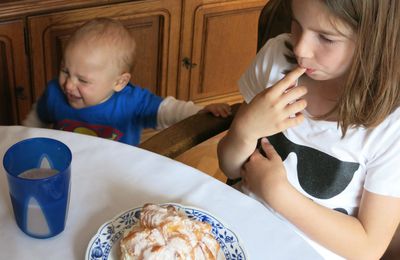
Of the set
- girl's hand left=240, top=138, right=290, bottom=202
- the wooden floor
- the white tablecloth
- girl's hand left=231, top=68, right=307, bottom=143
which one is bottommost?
the wooden floor

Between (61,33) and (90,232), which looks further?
(61,33)

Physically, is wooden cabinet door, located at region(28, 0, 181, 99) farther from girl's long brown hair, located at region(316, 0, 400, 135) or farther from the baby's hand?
girl's long brown hair, located at region(316, 0, 400, 135)

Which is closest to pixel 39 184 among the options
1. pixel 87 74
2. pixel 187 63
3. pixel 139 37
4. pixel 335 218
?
pixel 335 218

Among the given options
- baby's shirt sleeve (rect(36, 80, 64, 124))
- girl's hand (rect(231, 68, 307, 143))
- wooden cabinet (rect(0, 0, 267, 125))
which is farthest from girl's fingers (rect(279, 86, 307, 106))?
wooden cabinet (rect(0, 0, 267, 125))

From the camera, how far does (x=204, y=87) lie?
7.54 ft

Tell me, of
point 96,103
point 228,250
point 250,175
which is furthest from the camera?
point 96,103

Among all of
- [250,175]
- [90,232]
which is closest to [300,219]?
[250,175]

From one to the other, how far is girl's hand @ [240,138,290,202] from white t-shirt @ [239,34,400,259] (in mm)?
54

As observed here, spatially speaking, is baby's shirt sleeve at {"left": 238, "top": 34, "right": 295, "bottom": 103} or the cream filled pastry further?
baby's shirt sleeve at {"left": 238, "top": 34, "right": 295, "bottom": 103}

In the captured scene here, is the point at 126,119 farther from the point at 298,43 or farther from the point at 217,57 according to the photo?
the point at 217,57

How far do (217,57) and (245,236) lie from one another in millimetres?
1499

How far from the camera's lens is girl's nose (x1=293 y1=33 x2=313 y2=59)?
909 millimetres

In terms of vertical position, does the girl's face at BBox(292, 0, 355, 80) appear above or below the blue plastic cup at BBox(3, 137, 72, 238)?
above

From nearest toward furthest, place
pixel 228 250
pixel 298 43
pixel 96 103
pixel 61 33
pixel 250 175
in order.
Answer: pixel 228 250 → pixel 298 43 → pixel 250 175 → pixel 96 103 → pixel 61 33
